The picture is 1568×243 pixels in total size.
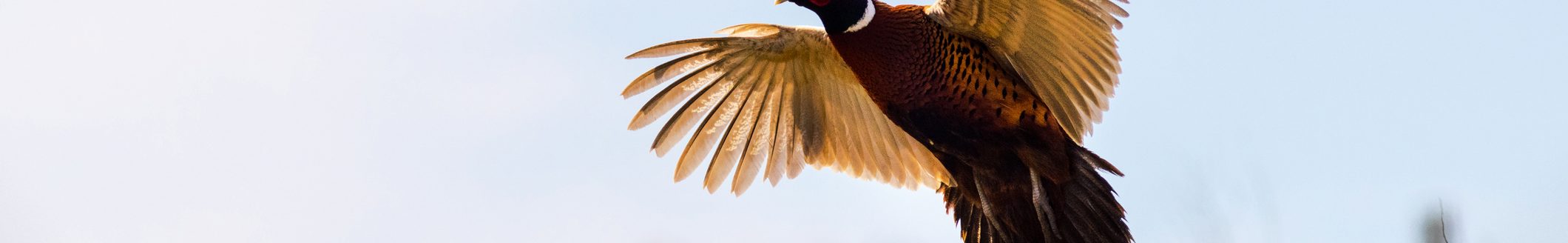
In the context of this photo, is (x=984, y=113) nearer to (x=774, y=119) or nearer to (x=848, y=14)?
(x=848, y=14)

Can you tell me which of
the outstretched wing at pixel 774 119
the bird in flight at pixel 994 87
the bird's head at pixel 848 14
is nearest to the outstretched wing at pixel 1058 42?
the bird in flight at pixel 994 87

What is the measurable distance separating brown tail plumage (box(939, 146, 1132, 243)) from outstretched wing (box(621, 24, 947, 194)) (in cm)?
55

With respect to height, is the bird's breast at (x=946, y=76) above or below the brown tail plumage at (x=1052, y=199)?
above

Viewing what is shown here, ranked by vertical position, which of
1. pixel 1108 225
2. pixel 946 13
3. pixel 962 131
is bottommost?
pixel 1108 225

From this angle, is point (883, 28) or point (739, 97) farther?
point (739, 97)

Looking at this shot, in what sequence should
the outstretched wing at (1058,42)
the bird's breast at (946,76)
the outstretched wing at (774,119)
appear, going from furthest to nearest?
1. the outstretched wing at (774,119)
2. the bird's breast at (946,76)
3. the outstretched wing at (1058,42)

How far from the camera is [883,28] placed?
4.89 metres

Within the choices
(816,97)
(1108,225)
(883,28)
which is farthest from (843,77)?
(1108,225)

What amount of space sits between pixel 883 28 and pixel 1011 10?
41 centimetres

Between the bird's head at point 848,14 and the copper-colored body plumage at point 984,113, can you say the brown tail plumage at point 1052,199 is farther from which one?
the bird's head at point 848,14

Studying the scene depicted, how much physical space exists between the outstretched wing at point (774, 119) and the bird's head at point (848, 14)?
1.64 ft

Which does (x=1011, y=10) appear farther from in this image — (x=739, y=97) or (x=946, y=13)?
(x=739, y=97)

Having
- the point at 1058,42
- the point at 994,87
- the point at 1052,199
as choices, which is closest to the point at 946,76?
the point at 994,87

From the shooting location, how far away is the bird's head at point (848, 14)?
489 centimetres
